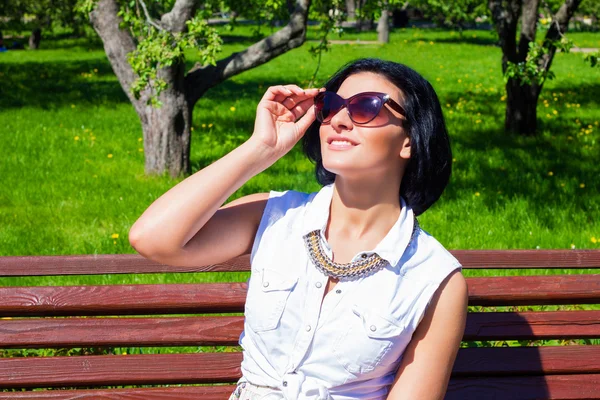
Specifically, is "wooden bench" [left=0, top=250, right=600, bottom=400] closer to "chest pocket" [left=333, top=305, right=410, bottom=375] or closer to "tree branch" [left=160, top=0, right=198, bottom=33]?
"chest pocket" [left=333, top=305, right=410, bottom=375]

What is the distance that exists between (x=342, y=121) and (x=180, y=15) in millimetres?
5158

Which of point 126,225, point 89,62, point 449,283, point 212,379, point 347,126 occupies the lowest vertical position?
point 89,62

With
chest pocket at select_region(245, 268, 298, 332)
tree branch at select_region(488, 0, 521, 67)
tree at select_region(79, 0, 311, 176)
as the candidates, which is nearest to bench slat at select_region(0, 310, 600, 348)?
chest pocket at select_region(245, 268, 298, 332)

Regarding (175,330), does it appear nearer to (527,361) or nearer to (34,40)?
(527,361)

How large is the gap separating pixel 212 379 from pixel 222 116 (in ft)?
26.9

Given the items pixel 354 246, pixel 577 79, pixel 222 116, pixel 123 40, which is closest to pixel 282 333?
pixel 354 246

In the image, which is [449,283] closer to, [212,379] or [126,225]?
[212,379]

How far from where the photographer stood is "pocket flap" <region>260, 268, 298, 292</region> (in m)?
2.29

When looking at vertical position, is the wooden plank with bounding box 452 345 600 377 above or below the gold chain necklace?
below

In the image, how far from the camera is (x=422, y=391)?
2176 mm

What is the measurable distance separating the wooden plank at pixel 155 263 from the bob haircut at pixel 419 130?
2.57ft

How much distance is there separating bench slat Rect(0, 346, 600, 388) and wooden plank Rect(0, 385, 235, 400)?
27mm

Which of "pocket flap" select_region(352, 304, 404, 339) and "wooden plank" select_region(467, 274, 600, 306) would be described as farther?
"wooden plank" select_region(467, 274, 600, 306)

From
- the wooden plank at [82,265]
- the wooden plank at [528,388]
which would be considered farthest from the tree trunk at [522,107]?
the wooden plank at [82,265]
